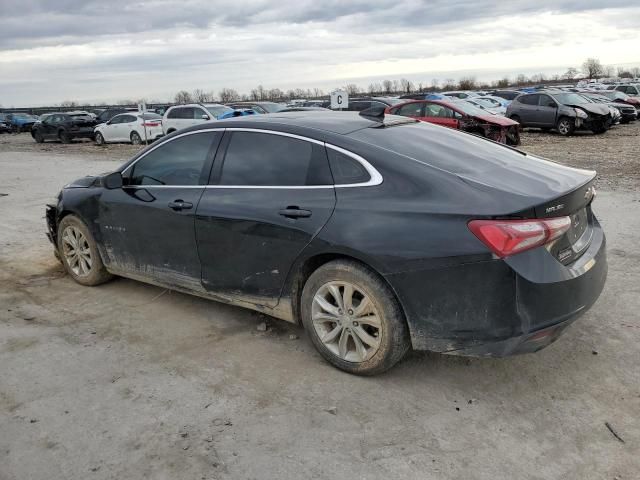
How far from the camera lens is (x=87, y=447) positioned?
10.0ft

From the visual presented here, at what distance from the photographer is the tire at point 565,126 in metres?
21.3

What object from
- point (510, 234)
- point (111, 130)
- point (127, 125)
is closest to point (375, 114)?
point (510, 234)

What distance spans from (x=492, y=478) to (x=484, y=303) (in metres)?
0.90

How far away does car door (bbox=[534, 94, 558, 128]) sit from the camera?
71.5ft

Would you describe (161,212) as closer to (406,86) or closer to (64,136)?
(64,136)

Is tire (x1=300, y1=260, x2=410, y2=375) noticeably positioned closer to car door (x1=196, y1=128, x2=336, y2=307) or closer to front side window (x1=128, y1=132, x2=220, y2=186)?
car door (x1=196, y1=128, x2=336, y2=307)

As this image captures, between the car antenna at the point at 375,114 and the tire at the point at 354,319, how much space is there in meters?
1.32

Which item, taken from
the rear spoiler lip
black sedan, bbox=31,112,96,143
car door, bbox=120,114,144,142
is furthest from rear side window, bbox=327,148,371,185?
black sedan, bbox=31,112,96,143

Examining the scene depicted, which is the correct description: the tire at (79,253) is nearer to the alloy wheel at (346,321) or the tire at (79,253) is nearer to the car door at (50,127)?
the alloy wheel at (346,321)

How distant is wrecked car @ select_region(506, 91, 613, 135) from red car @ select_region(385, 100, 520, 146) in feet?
16.2

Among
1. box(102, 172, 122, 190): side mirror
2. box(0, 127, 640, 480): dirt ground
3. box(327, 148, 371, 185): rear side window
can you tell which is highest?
box(327, 148, 371, 185): rear side window

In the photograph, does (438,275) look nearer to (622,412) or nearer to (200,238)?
(622,412)

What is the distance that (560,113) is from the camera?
21.5 meters

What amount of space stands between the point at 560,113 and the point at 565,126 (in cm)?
53
